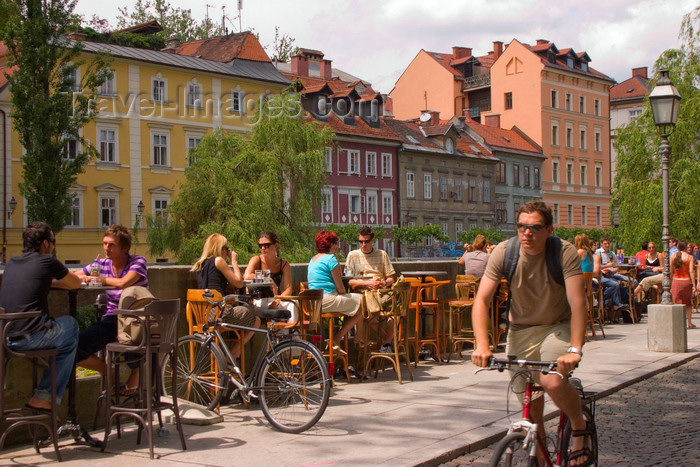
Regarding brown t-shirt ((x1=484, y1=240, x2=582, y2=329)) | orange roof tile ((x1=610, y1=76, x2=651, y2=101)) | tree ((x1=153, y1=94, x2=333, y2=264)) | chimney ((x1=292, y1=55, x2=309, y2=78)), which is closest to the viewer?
brown t-shirt ((x1=484, y1=240, x2=582, y2=329))

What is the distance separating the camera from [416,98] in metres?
87.8

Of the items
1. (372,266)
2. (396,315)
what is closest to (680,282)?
(372,266)

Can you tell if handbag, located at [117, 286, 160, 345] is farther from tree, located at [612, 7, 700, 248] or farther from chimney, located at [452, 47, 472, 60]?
chimney, located at [452, 47, 472, 60]

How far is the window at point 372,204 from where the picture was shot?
67.8m

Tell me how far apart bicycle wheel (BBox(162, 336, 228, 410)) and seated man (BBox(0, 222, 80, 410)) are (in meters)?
1.47

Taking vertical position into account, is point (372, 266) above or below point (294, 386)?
above

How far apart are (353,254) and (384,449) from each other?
514 cm

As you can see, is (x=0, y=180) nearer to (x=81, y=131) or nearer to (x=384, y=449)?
(x=81, y=131)

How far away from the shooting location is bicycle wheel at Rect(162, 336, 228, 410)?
8703 millimetres

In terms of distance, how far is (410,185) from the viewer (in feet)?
233

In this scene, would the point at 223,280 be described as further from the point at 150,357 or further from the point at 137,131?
the point at 137,131

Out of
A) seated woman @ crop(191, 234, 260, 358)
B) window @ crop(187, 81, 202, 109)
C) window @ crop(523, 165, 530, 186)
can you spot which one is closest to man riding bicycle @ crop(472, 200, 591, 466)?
seated woman @ crop(191, 234, 260, 358)

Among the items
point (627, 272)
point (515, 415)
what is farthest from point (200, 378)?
point (627, 272)

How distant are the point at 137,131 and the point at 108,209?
468 centimetres
